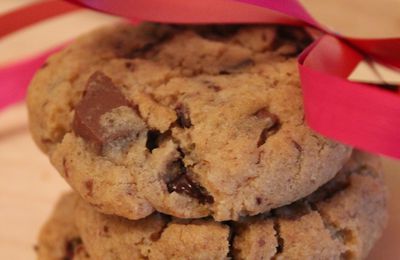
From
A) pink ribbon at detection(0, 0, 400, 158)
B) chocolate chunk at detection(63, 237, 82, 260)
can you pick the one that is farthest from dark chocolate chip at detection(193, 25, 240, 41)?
chocolate chunk at detection(63, 237, 82, 260)

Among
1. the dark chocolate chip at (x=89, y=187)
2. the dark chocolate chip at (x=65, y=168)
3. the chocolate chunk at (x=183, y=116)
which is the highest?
the chocolate chunk at (x=183, y=116)

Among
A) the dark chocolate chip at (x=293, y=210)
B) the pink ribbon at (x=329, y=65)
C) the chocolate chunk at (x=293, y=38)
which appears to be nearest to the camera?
the pink ribbon at (x=329, y=65)

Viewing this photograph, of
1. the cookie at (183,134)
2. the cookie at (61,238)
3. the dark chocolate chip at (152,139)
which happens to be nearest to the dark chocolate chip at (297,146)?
the cookie at (183,134)

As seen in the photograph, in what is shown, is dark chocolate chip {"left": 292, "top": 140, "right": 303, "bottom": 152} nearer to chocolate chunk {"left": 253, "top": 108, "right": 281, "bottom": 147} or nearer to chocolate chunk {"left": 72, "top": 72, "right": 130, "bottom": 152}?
chocolate chunk {"left": 253, "top": 108, "right": 281, "bottom": 147}

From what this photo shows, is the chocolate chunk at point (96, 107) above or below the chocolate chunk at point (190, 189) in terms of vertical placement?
above

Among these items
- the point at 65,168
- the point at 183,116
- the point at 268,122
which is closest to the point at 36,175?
the point at 65,168

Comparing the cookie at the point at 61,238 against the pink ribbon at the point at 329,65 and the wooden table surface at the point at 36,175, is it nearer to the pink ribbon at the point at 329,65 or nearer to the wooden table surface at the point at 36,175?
the wooden table surface at the point at 36,175

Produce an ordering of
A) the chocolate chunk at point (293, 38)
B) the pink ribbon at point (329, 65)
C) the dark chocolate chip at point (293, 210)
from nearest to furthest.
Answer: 1. the pink ribbon at point (329, 65)
2. the dark chocolate chip at point (293, 210)
3. the chocolate chunk at point (293, 38)

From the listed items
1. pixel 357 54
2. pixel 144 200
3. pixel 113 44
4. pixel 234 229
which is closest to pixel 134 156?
pixel 144 200

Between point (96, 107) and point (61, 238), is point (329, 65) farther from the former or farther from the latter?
point (61, 238)
